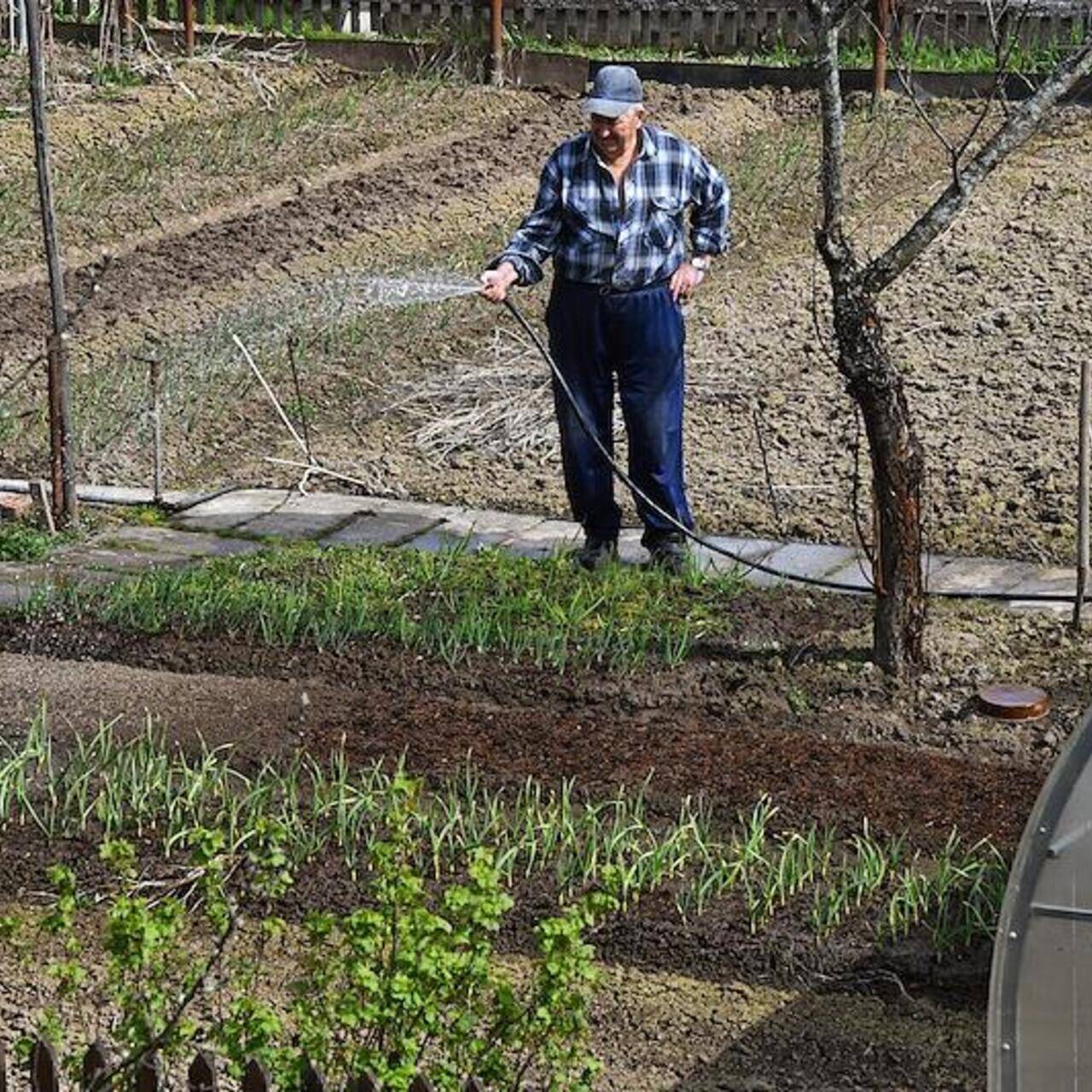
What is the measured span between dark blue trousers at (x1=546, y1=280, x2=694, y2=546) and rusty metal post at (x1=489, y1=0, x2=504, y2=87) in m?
8.78

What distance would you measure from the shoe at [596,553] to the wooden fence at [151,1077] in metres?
4.20

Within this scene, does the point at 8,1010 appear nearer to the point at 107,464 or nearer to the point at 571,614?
the point at 571,614

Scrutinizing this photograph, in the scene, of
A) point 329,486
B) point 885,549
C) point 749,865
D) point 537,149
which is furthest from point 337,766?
point 537,149

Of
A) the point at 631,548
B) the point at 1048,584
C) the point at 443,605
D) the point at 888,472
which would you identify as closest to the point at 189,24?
the point at 631,548

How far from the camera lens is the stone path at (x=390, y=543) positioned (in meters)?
8.39

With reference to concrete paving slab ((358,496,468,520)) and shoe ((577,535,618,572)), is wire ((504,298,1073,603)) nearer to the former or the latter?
shoe ((577,535,618,572))

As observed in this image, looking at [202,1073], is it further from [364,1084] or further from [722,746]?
[722,746]

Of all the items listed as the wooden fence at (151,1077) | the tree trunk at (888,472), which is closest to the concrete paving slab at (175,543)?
the tree trunk at (888,472)

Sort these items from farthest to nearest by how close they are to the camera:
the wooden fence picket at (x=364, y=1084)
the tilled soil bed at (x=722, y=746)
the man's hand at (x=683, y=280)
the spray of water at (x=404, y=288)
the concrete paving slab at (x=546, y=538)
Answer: the spray of water at (x=404, y=288), the concrete paving slab at (x=546, y=538), the man's hand at (x=683, y=280), the tilled soil bed at (x=722, y=746), the wooden fence picket at (x=364, y=1084)

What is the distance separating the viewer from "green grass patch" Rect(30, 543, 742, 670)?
762 centimetres

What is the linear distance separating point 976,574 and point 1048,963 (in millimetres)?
4385

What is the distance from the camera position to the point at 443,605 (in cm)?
795

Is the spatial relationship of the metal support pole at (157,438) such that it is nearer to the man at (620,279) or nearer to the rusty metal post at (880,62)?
the man at (620,279)

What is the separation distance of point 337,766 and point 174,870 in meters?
0.66
